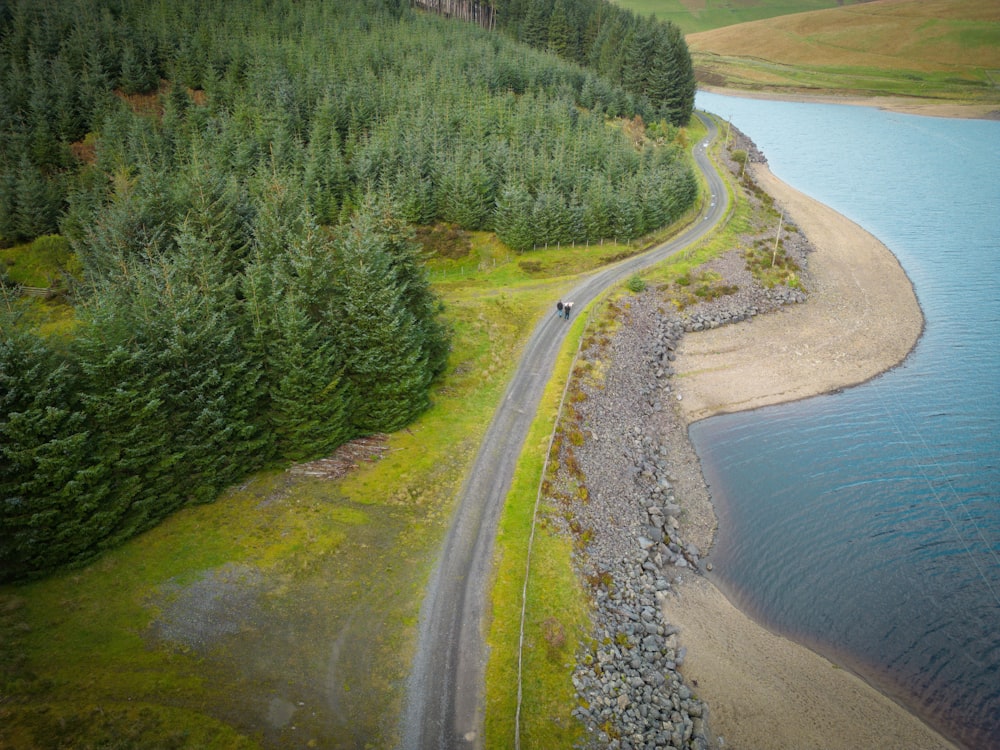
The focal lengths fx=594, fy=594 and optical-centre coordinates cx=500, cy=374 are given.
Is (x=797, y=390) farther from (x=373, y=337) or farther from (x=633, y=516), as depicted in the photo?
(x=373, y=337)

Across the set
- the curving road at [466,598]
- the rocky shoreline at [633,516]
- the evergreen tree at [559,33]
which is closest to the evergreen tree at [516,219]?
the rocky shoreline at [633,516]

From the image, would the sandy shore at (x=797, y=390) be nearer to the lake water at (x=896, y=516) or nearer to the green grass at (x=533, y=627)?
the lake water at (x=896, y=516)

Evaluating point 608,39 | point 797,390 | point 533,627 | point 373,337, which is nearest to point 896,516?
point 797,390

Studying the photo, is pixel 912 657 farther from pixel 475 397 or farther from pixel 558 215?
pixel 558 215

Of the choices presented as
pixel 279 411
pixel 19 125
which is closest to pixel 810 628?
pixel 279 411

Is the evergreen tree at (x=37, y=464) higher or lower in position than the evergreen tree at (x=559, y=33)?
lower

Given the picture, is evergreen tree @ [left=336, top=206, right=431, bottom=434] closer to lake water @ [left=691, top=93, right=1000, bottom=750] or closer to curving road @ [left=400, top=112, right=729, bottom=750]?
curving road @ [left=400, top=112, right=729, bottom=750]
